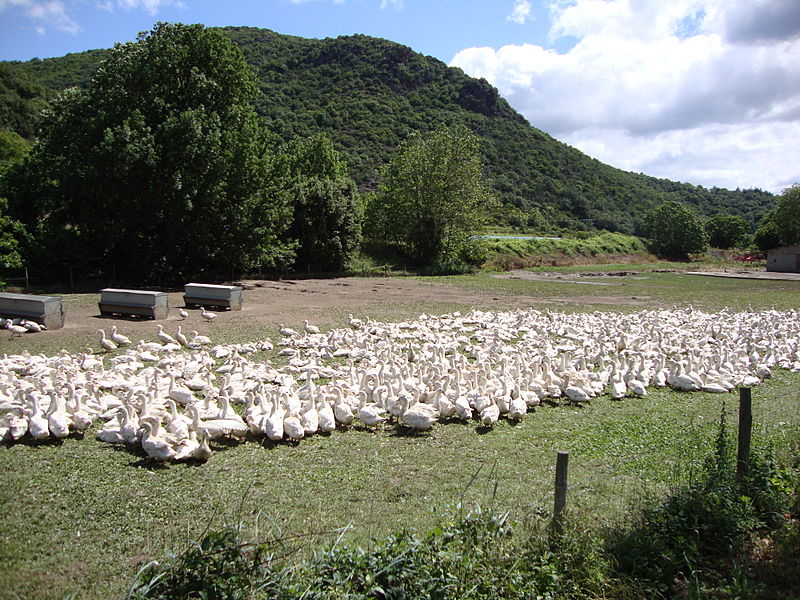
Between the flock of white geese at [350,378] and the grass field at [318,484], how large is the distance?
12.5 inches

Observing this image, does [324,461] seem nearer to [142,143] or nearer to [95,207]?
[142,143]

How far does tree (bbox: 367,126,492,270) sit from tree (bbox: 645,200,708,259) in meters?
44.5

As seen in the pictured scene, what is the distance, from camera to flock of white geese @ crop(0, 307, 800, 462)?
7.86 meters

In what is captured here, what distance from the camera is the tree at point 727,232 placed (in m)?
94.1

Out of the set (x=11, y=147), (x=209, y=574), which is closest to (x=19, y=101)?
Answer: (x=11, y=147)

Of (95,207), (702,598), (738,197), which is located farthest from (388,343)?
(738,197)

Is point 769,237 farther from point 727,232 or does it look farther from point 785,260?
point 727,232

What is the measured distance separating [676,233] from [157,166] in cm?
7376

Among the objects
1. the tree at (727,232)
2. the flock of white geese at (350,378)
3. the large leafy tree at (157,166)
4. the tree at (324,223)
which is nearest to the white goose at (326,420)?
the flock of white geese at (350,378)

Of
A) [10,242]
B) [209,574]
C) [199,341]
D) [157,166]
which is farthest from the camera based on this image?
[157,166]

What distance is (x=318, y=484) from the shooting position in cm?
658

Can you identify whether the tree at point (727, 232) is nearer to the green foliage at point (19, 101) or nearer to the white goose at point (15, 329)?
the green foliage at point (19, 101)

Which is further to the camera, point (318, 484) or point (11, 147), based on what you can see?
point (11, 147)

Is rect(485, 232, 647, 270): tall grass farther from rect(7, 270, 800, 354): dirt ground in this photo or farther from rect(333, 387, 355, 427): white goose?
rect(333, 387, 355, 427): white goose
